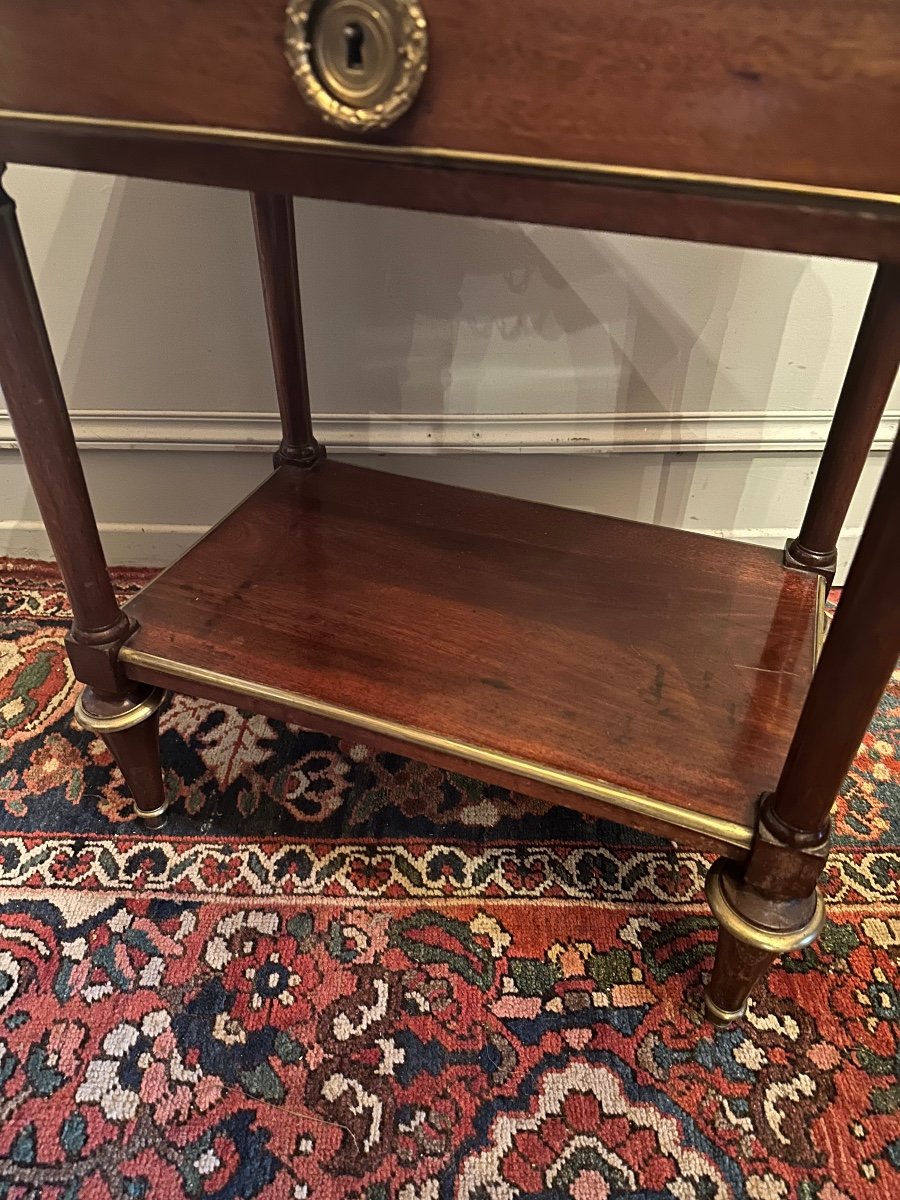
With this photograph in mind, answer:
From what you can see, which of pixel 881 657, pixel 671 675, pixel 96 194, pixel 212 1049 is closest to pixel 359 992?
pixel 212 1049

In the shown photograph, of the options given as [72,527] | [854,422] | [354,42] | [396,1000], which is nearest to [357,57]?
[354,42]

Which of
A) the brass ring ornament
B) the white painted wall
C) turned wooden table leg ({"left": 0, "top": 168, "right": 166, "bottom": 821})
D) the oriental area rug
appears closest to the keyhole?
the brass ring ornament

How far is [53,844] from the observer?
91 cm

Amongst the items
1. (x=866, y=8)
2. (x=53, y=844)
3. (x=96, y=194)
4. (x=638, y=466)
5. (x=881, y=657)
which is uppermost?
(x=866, y=8)

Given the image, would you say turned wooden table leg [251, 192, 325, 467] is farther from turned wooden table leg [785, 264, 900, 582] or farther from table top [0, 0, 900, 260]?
turned wooden table leg [785, 264, 900, 582]

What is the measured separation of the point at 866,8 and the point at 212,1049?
0.85m

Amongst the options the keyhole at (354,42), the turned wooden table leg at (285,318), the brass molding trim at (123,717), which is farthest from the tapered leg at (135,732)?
the keyhole at (354,42)

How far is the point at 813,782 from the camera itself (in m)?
0.60

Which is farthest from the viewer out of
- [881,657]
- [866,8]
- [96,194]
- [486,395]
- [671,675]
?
[486,395]

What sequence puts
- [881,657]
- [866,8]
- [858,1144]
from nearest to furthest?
[866,8] → [881,657] → [858,1144]

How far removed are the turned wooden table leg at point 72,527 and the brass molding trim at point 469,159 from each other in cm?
12

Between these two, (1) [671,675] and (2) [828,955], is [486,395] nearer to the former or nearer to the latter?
(1) [671,675]

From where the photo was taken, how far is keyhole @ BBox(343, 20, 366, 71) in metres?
0.44

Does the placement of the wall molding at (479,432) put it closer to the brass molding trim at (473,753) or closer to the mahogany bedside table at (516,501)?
the mahogany bedside table at (516,501)
